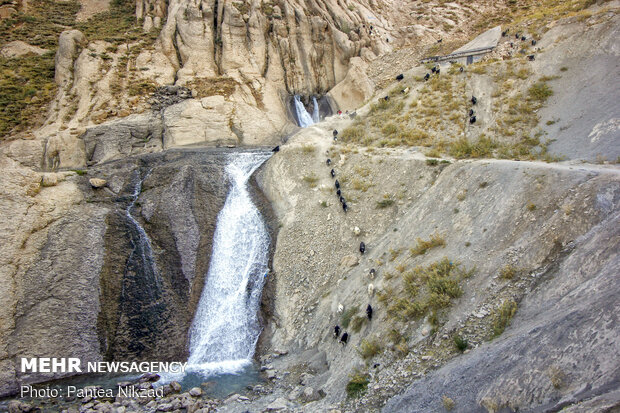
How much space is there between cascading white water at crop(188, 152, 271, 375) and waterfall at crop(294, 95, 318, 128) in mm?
20108

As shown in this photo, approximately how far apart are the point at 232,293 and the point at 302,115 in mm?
29006

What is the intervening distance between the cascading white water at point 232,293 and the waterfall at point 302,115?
20108 millimetres

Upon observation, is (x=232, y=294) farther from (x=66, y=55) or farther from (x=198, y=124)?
(x=66, y=55)

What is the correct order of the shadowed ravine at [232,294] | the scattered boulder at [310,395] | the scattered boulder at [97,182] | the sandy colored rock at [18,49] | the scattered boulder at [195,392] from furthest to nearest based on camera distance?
the sandy colored rock at [18,49] < the scattered boulder at [97,182] < the shadowed ravine at [232,294] < the scattered boulder at [195,392] < the scattered boulder at [310,395]

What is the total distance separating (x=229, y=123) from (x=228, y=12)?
19658mm

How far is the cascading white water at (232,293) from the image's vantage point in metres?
16.3

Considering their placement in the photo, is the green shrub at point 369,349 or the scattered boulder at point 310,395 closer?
the green shrub at point 369,349

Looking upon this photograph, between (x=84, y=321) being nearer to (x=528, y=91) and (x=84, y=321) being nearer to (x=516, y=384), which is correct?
(x=516, y=384)

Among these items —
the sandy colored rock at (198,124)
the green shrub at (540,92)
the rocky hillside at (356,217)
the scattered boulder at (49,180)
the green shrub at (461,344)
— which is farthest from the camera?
the sandy colored rock at (198,124)

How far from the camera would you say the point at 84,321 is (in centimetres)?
1575

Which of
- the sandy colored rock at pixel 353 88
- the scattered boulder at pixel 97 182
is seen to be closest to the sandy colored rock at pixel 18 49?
the scattered boulder at pixel 97 182

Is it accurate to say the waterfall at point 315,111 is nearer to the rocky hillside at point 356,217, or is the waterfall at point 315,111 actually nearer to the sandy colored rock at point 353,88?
the sandy colored rock at point 353,88

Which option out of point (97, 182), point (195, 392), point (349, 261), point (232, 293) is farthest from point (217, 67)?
point (195, 392)

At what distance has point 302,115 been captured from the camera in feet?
139
